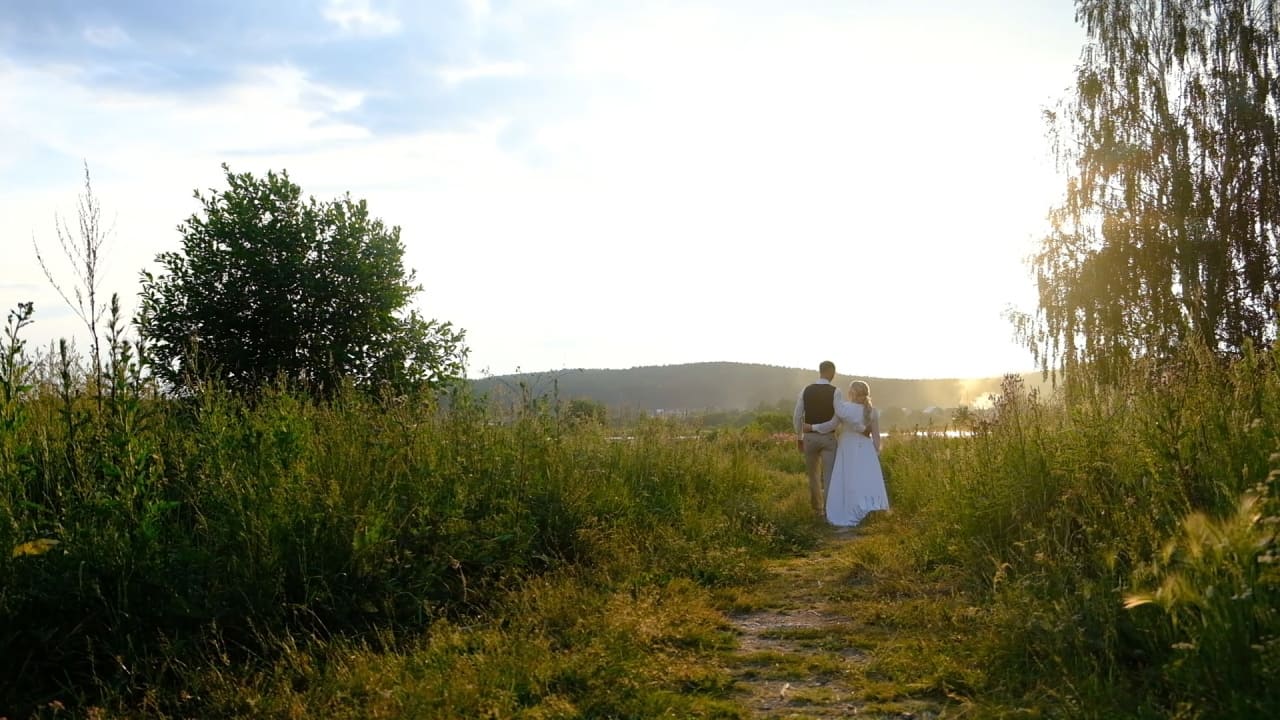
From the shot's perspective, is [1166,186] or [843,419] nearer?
[843,419]

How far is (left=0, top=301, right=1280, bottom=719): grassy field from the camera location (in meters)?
3.90

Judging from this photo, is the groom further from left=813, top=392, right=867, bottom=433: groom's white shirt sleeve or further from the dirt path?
the dirt path

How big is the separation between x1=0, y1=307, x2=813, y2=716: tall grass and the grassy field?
2 centimetres

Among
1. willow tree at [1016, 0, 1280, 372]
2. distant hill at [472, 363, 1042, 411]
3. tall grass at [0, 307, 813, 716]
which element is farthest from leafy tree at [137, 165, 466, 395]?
distant hill at [472, 363, 1042, 411]

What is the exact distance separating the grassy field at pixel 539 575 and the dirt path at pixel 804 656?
0.04m

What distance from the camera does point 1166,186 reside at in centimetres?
2183

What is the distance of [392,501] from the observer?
5.50 metres

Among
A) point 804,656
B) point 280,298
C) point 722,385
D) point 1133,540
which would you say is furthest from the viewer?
point 722,385

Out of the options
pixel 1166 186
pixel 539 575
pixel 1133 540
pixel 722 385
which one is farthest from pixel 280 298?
pixel 722 385

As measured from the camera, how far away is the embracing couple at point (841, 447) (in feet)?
34.9

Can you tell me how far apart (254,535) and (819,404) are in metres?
7.76

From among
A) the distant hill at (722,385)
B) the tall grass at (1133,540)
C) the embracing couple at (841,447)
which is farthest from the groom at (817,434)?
the distant hill at (722,385)

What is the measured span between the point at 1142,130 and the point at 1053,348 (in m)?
5.89

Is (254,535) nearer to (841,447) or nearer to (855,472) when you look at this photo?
(855,472)
